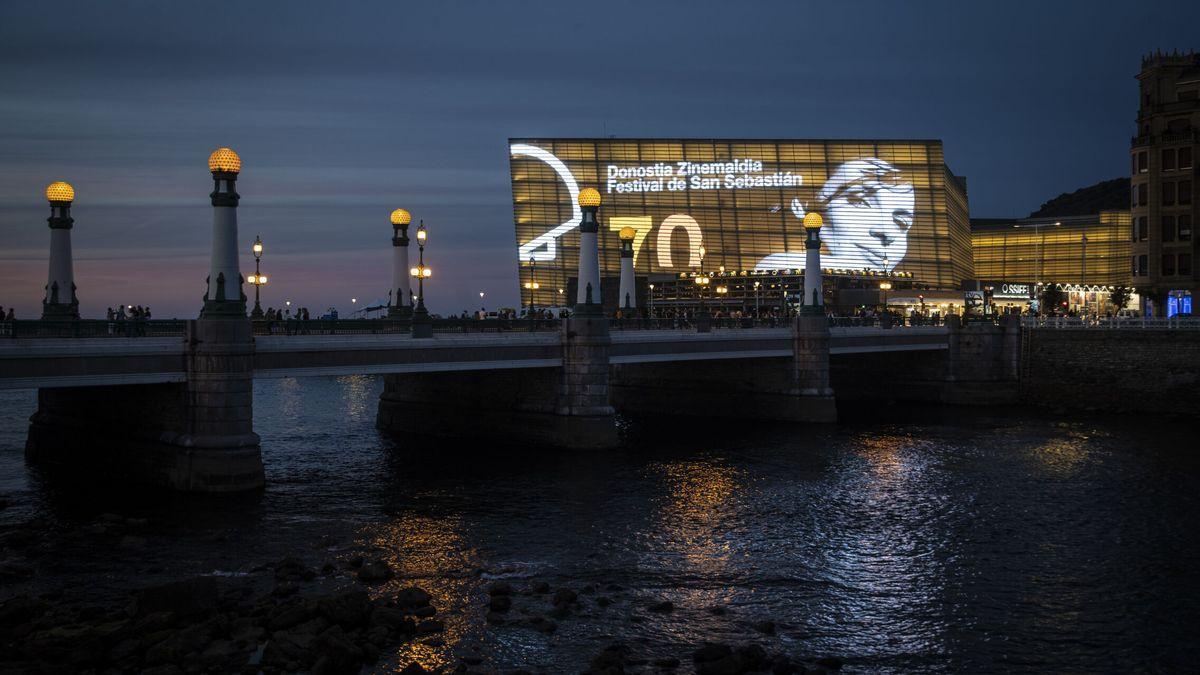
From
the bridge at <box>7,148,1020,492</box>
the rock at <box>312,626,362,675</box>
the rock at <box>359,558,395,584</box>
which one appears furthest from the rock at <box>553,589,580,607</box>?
the bridge at <box>7,148,1020,492</box>

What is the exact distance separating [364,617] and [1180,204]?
8987 cm

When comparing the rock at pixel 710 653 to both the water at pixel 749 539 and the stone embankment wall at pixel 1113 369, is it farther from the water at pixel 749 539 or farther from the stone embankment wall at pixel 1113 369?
the stone embankment wall at pixel 1113 369

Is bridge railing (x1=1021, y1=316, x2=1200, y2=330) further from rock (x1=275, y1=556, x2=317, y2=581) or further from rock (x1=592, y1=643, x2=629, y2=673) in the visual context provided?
rock (x1=275, y1=556, x2=317, y2=581)

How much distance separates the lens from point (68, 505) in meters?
33.1

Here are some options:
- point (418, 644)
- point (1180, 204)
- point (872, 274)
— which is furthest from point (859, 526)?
point (872, 274)

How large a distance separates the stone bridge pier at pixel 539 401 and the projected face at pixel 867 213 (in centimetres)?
7015

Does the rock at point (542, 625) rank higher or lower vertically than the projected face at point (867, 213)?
lower

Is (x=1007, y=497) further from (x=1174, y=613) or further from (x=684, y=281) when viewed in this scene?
(x=684, y=281)

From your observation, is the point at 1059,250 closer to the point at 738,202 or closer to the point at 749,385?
the point at 738,202

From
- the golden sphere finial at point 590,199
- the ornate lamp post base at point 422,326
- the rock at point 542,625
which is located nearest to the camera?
the rock at point 542,625

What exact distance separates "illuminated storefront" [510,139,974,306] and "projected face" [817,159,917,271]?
0.35 feet

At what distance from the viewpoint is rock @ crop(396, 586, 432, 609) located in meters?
23.6

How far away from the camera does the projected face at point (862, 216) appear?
371 feet

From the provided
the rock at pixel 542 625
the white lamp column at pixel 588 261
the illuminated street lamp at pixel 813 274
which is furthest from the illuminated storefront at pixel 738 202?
the rock at pixel 542 625
